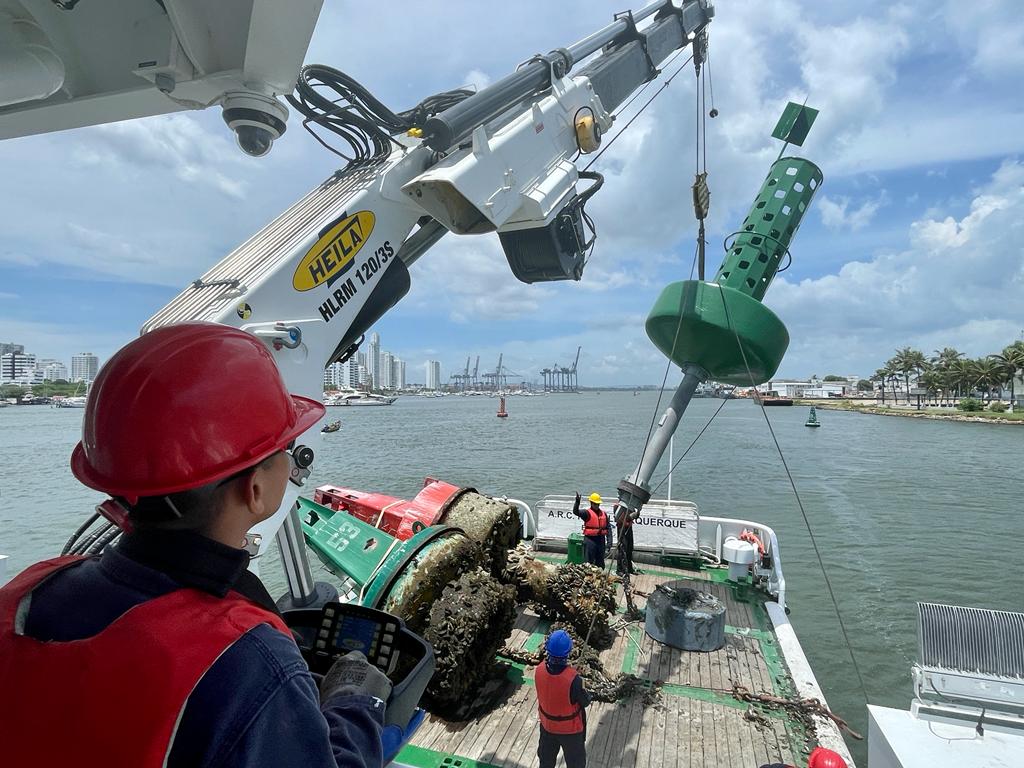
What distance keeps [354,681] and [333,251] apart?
325 centimetres

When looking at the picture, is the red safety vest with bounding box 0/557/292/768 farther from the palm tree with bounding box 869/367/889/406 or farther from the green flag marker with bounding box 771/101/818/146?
the palm tree with bounding box 869/367/889/406

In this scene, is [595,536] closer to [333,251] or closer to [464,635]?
[464,635]

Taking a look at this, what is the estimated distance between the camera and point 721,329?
5.65 m

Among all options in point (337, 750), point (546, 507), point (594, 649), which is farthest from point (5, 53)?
point (546, 507)

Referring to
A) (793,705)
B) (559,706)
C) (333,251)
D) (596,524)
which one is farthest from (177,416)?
(596,524)

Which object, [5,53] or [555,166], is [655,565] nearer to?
[555,166]

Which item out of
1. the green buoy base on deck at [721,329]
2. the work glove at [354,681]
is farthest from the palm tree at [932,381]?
the work glove at [354,681]

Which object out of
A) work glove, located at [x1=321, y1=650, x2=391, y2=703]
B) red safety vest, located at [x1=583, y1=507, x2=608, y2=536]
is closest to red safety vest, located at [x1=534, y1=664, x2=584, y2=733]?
work glove, located at [x1=321, y1=650, x2=391, y2=703]

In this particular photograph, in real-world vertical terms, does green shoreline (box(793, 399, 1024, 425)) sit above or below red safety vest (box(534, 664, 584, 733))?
above

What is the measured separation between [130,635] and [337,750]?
1.82 ft

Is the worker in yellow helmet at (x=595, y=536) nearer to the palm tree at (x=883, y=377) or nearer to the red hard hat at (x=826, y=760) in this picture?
the red hard hat at (x=826, y=760)

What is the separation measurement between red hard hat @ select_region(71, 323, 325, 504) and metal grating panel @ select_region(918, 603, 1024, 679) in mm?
5238

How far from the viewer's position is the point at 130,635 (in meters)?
1.09

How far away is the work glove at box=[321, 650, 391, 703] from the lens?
156cm
